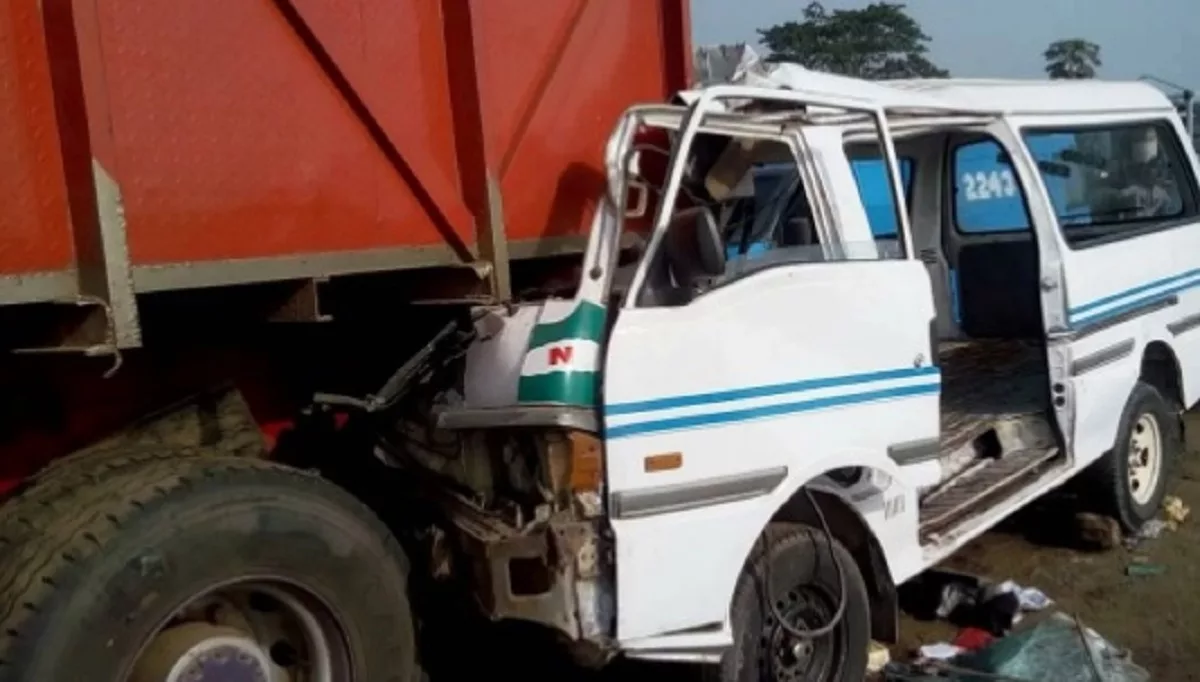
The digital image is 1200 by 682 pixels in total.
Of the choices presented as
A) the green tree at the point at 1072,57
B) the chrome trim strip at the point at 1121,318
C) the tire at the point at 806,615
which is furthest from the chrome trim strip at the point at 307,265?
the green tree at the point at 1072,57

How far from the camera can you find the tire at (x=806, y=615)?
4199 mm

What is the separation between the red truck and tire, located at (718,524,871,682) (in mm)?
601

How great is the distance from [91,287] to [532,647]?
2.46 metres

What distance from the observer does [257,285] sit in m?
3.80

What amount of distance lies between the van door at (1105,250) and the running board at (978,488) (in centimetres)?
23

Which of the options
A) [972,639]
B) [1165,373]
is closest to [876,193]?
[972,639]

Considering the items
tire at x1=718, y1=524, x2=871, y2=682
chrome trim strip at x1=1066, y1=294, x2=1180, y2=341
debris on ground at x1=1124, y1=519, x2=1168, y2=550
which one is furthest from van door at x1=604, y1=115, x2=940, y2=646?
debris on ground at x1=1124, y1=519, x2=1168, y2=550

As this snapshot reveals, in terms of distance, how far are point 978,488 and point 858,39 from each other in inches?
790

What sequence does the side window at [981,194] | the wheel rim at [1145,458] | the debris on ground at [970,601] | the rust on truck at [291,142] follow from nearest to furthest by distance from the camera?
the rust on truck at [291,142], the debris on ground at [970,601], the wheel rim at [1145,458], the side window at [981,194]

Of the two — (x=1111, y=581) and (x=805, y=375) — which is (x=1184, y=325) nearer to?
(x=1111, y=581)

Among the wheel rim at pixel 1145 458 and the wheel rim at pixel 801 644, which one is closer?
the wheel rim at pixel 801 644

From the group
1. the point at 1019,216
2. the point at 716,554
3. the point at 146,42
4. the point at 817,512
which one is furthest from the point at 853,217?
the point at 1019,216

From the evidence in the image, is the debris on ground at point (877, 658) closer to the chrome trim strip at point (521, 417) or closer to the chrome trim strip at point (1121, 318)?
the chrome trim strip at point (1121, 318)

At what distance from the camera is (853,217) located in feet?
15.4
